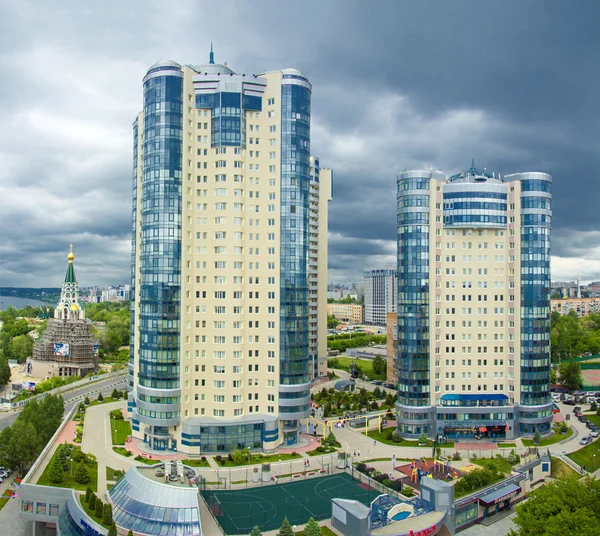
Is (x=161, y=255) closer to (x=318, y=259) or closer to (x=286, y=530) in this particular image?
(x=286, y=530)

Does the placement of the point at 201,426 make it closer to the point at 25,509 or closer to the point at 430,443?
the point at 25,509

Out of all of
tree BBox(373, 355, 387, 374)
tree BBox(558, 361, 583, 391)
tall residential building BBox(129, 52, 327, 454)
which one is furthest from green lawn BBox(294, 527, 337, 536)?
tree BBox(373, 355, 387, 374)

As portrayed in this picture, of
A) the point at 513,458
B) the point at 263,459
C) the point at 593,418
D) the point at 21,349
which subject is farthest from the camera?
the point at 21,349

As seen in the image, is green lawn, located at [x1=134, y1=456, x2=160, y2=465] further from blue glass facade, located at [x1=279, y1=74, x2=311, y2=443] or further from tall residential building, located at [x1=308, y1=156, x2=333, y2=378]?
tall residential building, located at [x1=308, y1=156, x2=333, y2=378]

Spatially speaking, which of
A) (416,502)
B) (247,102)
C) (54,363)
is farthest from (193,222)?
(54,363)

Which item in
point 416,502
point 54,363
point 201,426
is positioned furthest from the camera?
point 54,363

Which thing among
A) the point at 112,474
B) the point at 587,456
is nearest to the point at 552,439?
the point at 587,456

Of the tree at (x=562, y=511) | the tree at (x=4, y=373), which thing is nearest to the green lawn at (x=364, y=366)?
the tree at (x=4, y=373)
